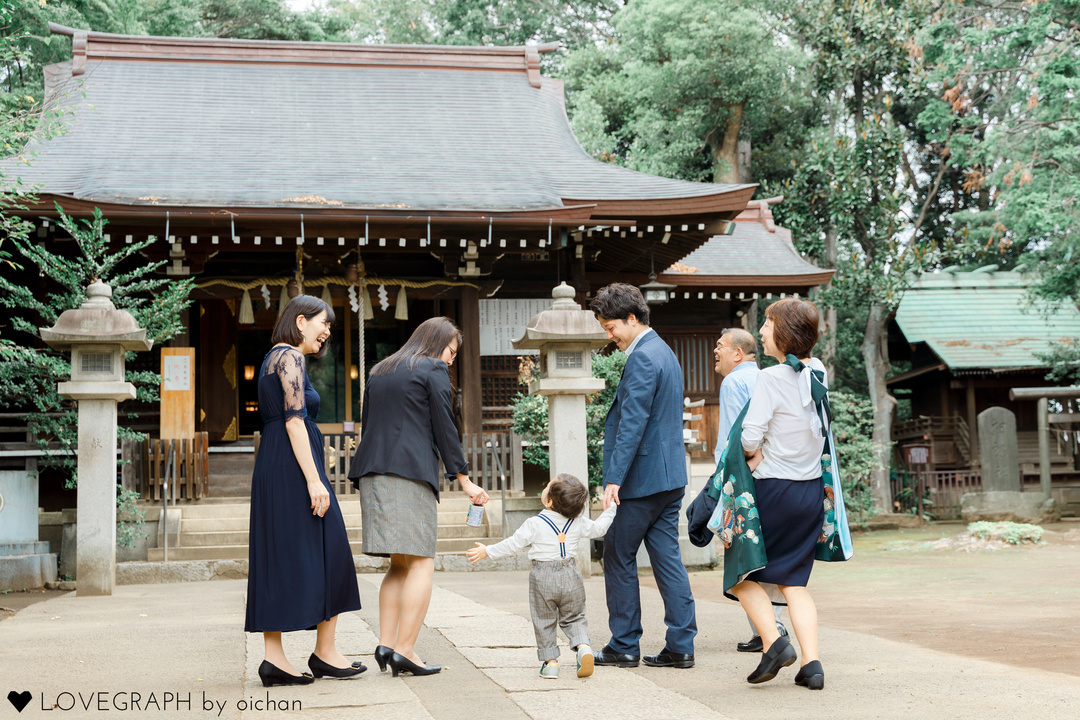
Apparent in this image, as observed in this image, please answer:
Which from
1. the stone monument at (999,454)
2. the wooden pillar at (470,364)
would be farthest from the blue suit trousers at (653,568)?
the stone monument at (999,454)

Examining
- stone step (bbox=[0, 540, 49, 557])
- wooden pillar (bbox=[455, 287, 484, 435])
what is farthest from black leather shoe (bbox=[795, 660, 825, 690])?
wooden pillar (bbox=[455, 287, 484, 435])

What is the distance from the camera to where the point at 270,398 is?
13.2 feet

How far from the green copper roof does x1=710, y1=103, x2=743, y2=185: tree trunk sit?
15.6ft

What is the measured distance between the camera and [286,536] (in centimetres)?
394

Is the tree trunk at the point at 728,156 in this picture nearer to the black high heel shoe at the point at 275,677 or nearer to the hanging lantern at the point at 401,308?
the hanging lantern at the point at 401,308

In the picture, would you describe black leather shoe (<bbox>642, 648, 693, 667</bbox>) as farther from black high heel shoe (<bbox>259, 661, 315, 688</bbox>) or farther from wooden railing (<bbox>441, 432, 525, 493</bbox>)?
wooden railing (<bbox>441, 432, 525, 493</bbox>)

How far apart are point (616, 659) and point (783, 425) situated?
1320mm

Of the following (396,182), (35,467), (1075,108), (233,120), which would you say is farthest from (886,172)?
(35,467)

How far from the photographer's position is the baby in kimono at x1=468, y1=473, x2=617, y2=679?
4.07 metres

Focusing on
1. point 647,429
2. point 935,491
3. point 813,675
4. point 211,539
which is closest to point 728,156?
point 935,491

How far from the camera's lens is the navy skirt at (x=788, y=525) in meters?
3.91

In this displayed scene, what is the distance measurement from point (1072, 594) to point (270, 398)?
627 cm

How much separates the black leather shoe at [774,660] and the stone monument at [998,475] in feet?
42.1

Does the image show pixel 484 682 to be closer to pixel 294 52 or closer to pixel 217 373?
pixel 217 373
